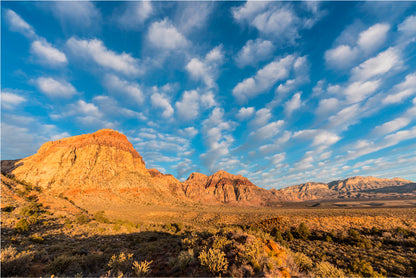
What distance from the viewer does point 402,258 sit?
14.0 metres

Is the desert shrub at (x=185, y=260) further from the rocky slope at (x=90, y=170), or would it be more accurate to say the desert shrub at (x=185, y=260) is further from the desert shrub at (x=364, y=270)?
the rocky slope at (x=90, y=170)

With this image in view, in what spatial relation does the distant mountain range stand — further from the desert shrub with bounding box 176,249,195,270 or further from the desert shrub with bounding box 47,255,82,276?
the desert shrub with bounding box 176,249,195,270

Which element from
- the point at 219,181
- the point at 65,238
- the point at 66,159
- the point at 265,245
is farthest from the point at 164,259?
the point at 219,181

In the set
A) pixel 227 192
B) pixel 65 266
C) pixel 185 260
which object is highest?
pixel 227 192

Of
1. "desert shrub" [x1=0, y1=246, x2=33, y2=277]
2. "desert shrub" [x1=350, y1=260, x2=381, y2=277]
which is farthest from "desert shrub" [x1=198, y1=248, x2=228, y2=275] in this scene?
"desert shrub" [x1=350, y1=260, x2=381, y2=277]

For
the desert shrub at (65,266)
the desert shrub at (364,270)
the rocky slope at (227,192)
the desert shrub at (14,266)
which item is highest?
the rocky slope at (227,192)

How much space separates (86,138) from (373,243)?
11717 cm

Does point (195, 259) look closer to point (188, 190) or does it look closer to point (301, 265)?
point (301, 265)

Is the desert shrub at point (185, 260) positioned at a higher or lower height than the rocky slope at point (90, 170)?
lower

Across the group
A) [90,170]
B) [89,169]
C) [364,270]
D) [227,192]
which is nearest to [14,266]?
[364,270]

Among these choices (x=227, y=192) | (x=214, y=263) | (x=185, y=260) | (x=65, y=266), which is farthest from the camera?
(x=227, y=192)

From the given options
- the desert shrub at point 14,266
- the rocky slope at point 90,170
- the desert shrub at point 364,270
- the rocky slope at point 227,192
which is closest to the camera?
the desert shrub at point 14,266

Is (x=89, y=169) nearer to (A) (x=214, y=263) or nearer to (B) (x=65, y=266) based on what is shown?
(B) (x=65, y=266)

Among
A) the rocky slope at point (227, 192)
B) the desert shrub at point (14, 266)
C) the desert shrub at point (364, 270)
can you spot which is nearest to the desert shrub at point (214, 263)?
the desert shrub at point (14, 266)
